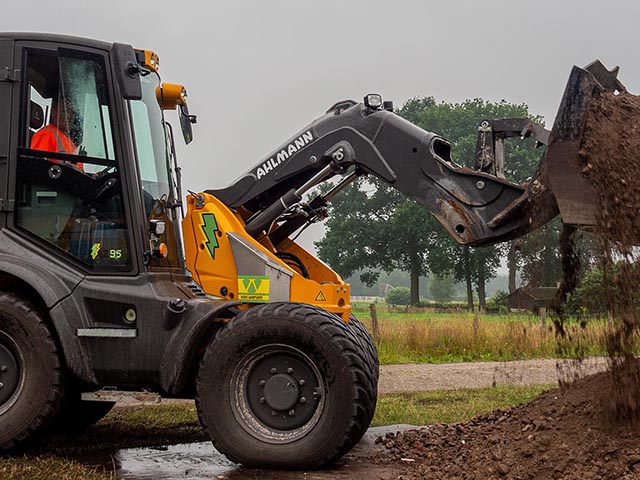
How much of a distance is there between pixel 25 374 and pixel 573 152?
399 centimetres

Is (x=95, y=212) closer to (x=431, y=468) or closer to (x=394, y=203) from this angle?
(x=431, y=468)

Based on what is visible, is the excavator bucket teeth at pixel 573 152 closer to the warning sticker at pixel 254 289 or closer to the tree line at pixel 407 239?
the warning sticker at pixel 254 289

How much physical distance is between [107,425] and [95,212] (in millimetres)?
2458

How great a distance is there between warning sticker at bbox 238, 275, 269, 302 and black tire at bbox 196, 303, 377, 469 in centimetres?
57

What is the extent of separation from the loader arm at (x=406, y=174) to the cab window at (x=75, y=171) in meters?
1.13

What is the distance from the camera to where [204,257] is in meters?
6.68

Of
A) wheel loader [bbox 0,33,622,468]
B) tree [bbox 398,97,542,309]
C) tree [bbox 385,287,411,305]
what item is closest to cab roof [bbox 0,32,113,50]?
wheel loader [bbox 0,33,622,468]

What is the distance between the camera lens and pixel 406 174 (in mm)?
6598

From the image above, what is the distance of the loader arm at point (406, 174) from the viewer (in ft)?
20.3

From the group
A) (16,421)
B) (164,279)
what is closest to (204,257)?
(164,279)

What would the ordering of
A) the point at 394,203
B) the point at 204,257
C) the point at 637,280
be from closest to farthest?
the point at 637,280, the point at 204,257, the point at 394,203

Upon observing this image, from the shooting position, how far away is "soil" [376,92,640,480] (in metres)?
5.14

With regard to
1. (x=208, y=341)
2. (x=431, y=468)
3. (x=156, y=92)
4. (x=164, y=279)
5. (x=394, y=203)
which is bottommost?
(x=431, y=468)

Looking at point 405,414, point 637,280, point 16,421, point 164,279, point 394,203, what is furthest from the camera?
point 394,203
